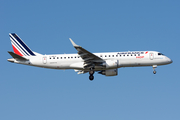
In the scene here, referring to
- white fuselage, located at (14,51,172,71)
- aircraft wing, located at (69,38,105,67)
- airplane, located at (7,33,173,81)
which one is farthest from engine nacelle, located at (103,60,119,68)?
aircraft wing, located at (69,38,105,67)

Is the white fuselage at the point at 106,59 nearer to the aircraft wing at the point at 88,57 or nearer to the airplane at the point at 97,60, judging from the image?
the airplane at the point at 97,60

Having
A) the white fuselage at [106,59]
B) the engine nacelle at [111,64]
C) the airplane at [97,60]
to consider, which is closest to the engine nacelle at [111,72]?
the airplane at [97,60]

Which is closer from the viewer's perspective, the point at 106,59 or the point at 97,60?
the point at 97,60

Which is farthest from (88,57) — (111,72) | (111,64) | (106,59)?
(111,72)

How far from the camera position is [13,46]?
60.2 metres

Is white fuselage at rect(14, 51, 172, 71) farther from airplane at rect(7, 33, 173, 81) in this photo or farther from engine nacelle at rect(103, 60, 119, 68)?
engine nacelle at rect(103, 60, 119, 68)

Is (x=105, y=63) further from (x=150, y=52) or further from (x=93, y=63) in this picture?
(x=150, y=52)

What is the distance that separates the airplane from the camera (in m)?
55.9

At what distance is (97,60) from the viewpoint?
55.9 m

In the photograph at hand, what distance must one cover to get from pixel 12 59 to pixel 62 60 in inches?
349

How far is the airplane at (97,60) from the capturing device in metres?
55.9

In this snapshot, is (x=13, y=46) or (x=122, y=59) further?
(x=13, y=46)

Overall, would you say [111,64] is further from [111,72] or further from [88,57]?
[88,57]

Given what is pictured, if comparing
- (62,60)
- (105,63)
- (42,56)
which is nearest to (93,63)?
(105,63)
